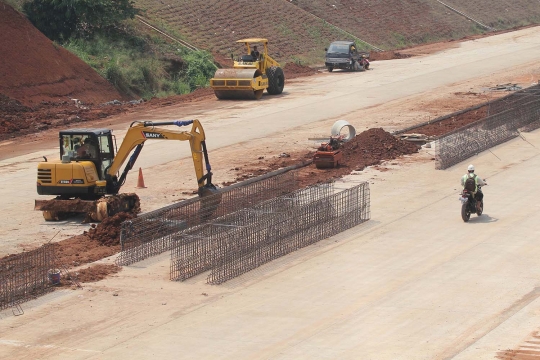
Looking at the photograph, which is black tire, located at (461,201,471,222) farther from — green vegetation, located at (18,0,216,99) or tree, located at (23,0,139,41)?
tree, located at (23,0,139,41)

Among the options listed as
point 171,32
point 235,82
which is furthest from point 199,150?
point 171,32

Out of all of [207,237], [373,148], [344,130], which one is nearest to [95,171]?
[207,237]

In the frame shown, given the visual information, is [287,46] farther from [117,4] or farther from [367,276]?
[367,276]

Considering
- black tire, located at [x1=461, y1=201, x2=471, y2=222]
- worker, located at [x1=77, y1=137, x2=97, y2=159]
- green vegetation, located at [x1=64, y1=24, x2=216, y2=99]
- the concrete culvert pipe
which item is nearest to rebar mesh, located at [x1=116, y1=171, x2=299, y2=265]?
worker, located at [x1=77, y1=137, x2=97, y2=159]

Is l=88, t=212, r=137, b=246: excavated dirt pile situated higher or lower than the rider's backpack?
lower

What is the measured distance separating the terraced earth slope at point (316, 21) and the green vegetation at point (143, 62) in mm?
4332

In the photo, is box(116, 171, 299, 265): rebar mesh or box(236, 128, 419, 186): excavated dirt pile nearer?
box(116, 171, 299, 265): rebar mesh

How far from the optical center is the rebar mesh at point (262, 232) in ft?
A: 68.7

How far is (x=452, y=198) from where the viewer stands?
2814cm

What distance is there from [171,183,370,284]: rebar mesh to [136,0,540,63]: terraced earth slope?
3400 centimetres

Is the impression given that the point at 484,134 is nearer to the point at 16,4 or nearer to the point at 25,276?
the point at 25,276

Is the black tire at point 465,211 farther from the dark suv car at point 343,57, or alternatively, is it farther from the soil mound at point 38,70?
the dark suv car at point 343,57

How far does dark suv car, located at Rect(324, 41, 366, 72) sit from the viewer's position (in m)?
56.8

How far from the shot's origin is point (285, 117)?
140 ft
